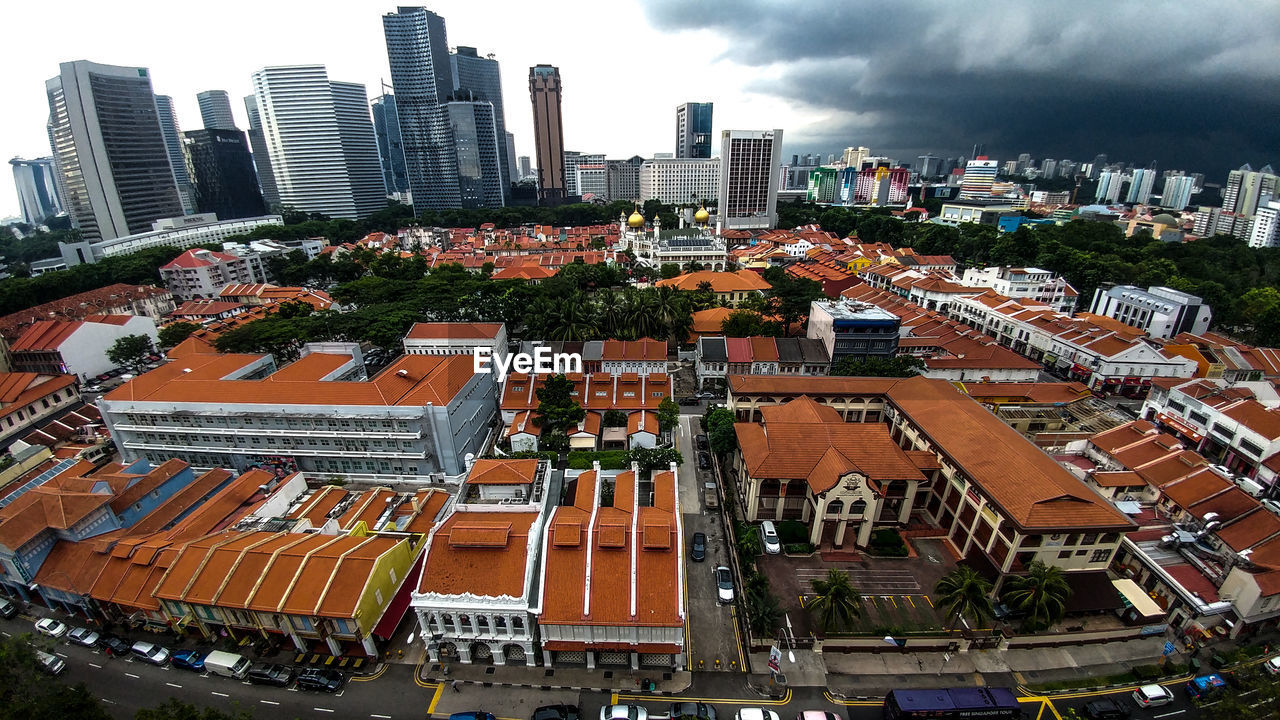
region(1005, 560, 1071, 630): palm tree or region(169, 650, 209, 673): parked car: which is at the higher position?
region(1005, 560, 1071, 630): palm tree

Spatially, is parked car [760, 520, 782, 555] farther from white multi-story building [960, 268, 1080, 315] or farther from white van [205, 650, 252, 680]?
white multi-story building [960, 268, 1080, 315]

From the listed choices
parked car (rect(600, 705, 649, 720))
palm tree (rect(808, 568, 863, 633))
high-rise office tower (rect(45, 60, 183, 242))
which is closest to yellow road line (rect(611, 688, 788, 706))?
parked car (rect(600, 705, 649, 720))

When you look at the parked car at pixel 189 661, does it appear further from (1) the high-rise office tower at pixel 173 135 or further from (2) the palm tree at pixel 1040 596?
(1) the high-rise office tower at pixel 173 135

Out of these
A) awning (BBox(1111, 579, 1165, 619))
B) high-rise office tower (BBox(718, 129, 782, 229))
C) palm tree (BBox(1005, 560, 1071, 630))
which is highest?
high-rise office tower (BBox(718, 129, 782, 229))

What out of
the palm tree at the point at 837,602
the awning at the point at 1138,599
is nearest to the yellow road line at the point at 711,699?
the palm tree at the point at 837,602

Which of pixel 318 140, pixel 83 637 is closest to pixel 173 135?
pixel 318 140
